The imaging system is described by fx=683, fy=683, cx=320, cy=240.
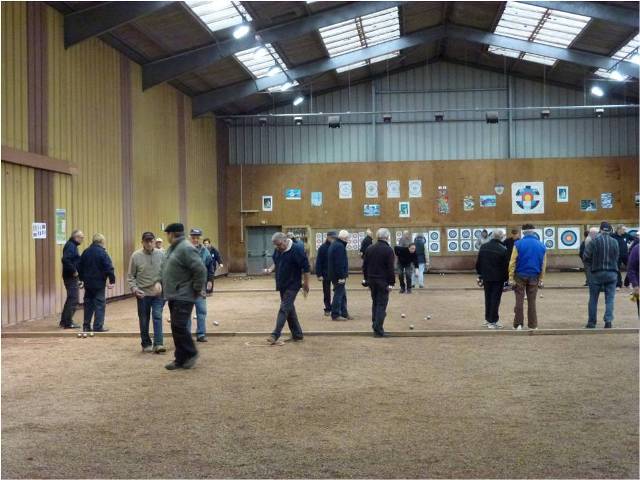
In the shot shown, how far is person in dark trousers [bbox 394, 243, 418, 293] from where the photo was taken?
17.3m

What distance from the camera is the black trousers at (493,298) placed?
10.7 meters

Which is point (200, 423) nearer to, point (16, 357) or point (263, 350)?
point (263, 350)

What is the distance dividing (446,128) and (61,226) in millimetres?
18156

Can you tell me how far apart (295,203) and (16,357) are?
20.0m

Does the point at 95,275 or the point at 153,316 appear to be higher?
the point at 95,275

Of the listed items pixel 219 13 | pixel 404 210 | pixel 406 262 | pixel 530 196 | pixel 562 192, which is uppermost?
pixel 219 13

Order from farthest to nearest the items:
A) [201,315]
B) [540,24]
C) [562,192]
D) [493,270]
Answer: [562,192]
[540,24]
[493,270]
[201,315]

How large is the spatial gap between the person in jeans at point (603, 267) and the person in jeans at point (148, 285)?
6.29 metres

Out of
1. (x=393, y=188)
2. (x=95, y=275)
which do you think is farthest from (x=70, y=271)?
(x=393, y=188)

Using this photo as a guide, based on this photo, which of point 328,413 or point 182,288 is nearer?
point 328,413

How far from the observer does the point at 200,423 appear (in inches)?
212

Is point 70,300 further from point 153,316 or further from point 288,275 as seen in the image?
point 288,275

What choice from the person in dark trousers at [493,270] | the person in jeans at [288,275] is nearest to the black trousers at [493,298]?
the person in dark trousers at [493,270]

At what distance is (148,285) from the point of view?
883cm
